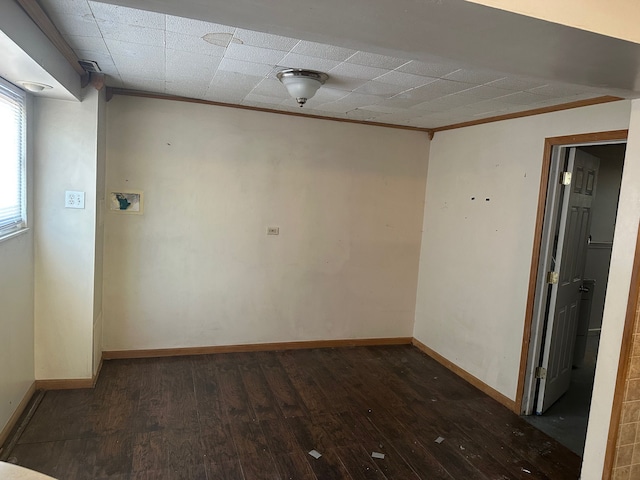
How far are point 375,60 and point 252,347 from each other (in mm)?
2887

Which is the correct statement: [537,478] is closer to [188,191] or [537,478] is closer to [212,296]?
[212,296]

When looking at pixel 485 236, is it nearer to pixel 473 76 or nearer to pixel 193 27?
pixel 473 76

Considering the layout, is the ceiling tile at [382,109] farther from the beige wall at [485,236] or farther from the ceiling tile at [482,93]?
the beige wall at [485,236]

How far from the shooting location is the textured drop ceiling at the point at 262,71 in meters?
1.95

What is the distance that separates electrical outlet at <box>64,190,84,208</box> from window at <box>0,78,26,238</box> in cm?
26

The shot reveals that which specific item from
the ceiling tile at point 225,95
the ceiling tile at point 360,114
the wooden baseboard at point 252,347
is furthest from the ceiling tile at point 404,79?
the wooden baseboard at point 252,347

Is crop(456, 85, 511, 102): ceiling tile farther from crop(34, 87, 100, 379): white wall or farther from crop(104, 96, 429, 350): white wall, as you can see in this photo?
crop(34, 87, 100, 379): white wall

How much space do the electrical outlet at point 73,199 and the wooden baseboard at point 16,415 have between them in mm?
1314

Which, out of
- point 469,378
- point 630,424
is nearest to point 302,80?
point 630,424

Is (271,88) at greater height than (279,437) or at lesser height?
greater

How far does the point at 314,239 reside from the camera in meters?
4.16

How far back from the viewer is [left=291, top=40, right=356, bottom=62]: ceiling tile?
208cm

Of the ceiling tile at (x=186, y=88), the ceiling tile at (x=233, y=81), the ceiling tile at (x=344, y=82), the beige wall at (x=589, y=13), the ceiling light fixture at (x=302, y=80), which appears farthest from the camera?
the ceiling tile at (x=186, y=88)

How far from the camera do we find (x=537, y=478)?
248 cm
